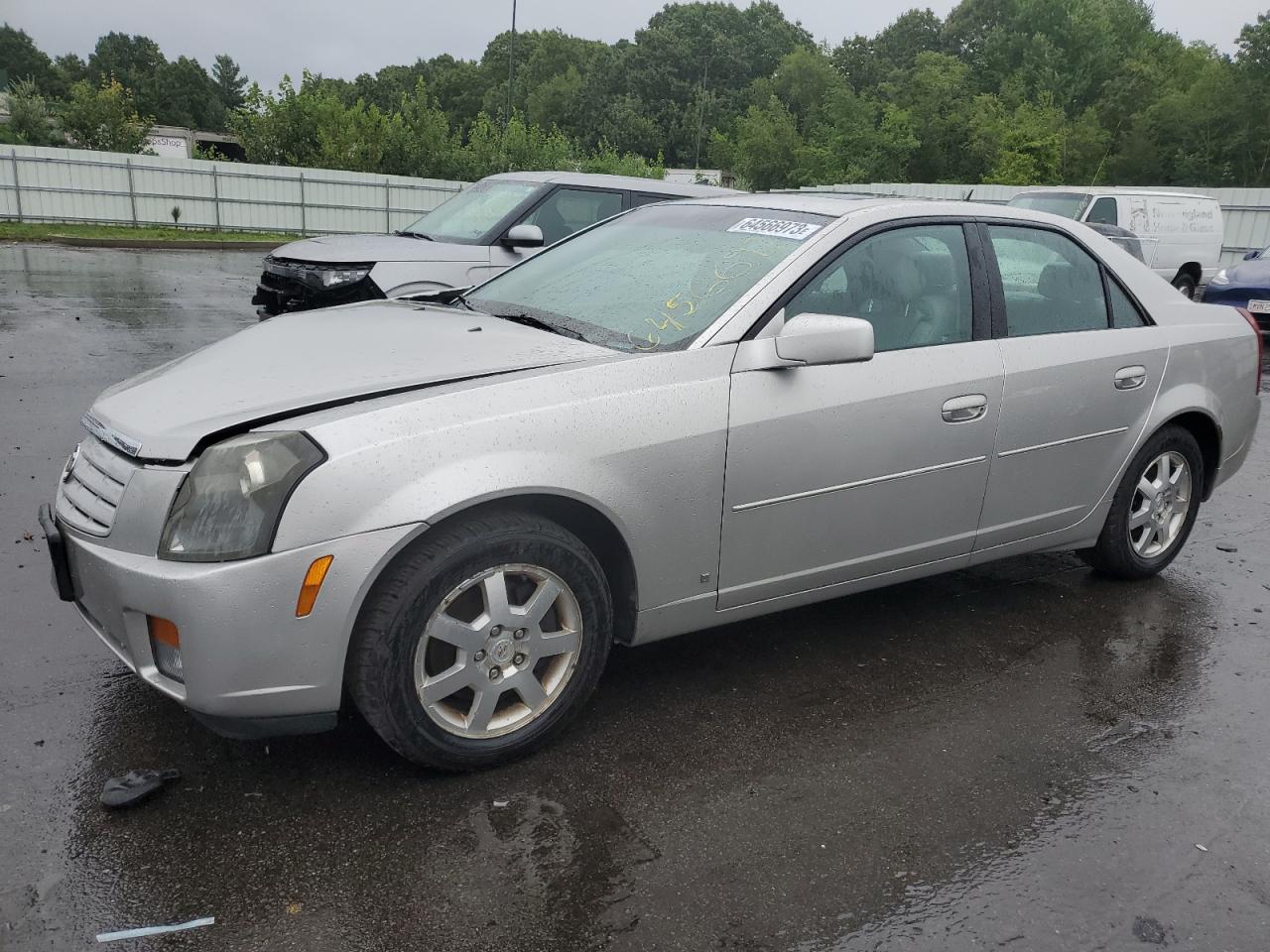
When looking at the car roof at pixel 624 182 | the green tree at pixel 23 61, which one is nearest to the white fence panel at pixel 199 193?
the car roof at pixel 624 182

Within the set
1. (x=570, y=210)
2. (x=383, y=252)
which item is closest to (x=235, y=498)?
(x=383, y=252)

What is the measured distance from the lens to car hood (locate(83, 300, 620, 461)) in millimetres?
2920

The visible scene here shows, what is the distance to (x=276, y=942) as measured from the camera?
239 cm

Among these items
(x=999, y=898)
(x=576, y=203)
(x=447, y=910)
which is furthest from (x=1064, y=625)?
(x=576, y=203)

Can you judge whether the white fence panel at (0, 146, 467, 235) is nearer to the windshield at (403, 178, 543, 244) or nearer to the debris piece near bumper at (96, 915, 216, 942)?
the windshield at (403, 178, 543, 244)

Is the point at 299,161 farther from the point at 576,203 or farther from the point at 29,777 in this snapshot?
the point at 29,777

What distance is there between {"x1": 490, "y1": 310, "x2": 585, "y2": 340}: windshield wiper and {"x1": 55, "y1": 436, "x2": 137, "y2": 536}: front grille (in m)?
1.42

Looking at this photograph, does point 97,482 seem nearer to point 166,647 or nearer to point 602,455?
point 166,647

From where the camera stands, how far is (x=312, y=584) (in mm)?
2695

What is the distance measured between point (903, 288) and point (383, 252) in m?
5.63

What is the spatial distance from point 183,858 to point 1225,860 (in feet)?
8.92

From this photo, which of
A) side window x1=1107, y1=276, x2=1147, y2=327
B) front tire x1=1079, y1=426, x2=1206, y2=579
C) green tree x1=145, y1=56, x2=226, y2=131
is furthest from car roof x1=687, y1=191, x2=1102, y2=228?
green tree x1=145, y1=56, x2=226, y2=131

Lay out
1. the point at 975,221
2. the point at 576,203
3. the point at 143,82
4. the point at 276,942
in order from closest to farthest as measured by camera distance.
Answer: the point at 276,942 → the point at 975,221 → the point at 576,203 → the point at 143,82

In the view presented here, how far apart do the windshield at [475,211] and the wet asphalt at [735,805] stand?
17.0ft
